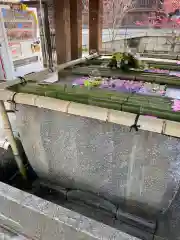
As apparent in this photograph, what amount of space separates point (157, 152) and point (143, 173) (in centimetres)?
17

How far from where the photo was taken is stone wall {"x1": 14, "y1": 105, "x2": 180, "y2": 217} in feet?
3.20

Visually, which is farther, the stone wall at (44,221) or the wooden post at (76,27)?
the wooden post at (76,27)

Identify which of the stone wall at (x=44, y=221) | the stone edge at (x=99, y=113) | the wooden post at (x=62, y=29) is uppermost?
the wooden post at (x=62, y=29)

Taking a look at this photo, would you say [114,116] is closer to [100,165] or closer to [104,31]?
[100,165]

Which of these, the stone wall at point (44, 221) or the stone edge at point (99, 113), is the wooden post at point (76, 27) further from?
the stone wall at point (44, 221)

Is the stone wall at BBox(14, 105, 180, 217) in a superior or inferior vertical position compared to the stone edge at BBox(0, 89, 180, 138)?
inferior

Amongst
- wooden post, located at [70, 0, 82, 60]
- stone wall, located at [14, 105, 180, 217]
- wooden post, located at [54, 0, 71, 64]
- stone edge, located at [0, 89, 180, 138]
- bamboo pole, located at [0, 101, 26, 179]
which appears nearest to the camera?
stone edge, located at [0, 89, 180, 138]

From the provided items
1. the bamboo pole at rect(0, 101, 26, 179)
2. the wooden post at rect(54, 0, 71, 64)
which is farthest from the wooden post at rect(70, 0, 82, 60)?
the bamboo pole at rect(0, 101, 26, 179)

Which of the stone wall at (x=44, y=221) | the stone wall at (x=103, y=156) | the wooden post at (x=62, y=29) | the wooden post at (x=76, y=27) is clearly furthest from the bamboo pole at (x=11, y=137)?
the wooden post at (x=76, y=27)

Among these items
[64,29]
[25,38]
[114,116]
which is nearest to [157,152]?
[114,116]

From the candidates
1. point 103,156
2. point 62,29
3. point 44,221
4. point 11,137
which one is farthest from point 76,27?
point 44,221

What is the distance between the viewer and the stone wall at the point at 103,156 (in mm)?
976

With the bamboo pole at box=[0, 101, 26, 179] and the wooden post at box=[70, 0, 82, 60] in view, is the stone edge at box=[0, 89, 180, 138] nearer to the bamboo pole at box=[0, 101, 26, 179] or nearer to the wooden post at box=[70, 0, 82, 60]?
the bamboo pole at box=[0, 101, 26, 179]

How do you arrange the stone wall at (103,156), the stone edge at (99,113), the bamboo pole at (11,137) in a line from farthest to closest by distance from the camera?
the bamboo pole at (11,137)
the stone wall at (103,156)
the stone edge at (99,113)
